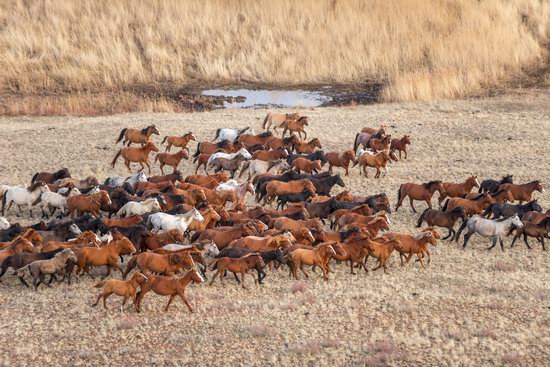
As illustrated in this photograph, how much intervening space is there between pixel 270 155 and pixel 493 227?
6.93m

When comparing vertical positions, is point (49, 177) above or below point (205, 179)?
above

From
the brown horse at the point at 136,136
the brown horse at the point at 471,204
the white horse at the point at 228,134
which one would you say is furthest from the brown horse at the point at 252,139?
the brown horse at the point at 471,204

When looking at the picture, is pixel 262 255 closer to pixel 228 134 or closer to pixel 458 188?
pixel 458 188

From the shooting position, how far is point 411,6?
40.5 m

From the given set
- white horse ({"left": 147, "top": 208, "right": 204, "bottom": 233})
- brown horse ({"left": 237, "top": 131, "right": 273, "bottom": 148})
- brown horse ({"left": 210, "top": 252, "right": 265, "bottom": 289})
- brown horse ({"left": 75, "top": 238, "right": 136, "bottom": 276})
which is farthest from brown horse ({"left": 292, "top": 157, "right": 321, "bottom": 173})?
brown horse ({"left": 75, "top": 238, "right": 136, "bottom": 276})

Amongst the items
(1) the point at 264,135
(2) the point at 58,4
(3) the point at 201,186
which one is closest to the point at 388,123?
(1) the point at 264,135

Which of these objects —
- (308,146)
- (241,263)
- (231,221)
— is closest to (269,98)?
(308,146)

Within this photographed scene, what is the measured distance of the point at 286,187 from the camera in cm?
2012

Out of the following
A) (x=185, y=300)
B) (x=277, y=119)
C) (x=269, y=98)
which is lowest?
(x=185, y=300)

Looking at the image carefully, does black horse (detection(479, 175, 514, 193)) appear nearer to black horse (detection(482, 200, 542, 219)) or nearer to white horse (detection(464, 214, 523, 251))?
black horse (detection(482, 200, 542, 219))

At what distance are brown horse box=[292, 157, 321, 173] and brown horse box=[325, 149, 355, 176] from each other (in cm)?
42

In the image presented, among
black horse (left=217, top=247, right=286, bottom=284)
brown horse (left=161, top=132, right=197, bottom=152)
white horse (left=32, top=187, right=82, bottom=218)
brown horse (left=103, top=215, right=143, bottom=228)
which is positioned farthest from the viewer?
brown horse (left=161, top=132, right=197, bottom=152)

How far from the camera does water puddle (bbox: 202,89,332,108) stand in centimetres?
3341

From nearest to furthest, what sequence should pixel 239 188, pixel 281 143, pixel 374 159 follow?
pixel 239 188 < pixel 374 159 < pixel 281 143
